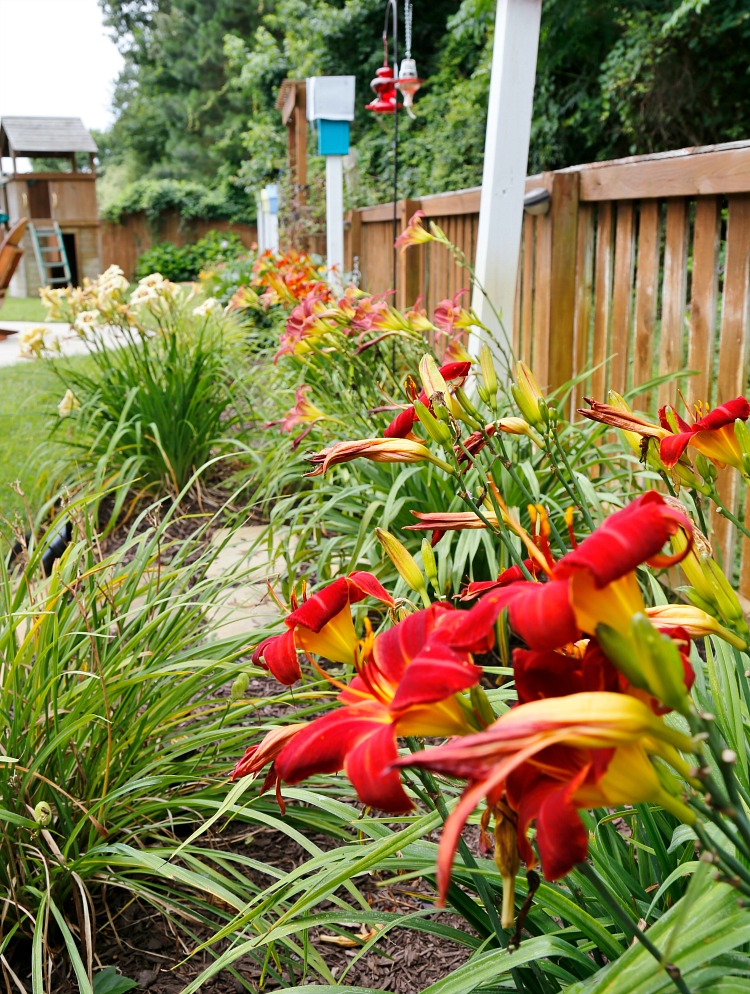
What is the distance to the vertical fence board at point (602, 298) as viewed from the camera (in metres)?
3.14

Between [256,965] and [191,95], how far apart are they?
35.1 metres

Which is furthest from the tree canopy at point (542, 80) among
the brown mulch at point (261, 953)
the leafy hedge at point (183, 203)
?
the brown mulch at point (261, 953)

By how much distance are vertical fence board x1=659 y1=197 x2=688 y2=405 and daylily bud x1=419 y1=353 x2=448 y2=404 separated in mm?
1762

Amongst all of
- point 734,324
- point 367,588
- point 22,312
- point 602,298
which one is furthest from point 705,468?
point 22,312

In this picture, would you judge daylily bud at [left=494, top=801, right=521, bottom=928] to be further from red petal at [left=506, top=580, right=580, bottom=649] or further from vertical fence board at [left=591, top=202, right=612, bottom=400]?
vertical fence board at [left=591, top=202, right=612, bottom=400]

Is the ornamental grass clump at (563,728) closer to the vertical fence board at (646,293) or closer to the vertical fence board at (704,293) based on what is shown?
the vertical fence board at (704,293)

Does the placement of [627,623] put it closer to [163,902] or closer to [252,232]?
[163,902]

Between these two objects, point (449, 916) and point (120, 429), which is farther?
point (120, 429)

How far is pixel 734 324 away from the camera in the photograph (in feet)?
8.04

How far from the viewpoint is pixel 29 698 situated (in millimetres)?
1496

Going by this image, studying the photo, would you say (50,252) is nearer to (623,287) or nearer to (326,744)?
(623,287)

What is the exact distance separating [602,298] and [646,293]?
0.32m

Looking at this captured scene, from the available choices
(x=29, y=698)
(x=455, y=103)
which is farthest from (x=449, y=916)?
(x=455, y=103)

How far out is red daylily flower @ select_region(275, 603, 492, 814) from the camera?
0.52 metres
